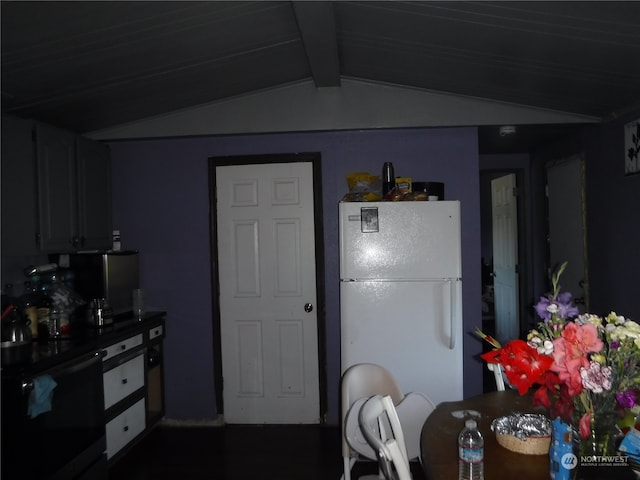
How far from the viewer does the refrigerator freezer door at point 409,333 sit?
300cm

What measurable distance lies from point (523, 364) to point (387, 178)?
A: 219 cm

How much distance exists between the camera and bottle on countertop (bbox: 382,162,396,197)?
3.35 m

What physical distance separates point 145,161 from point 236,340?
5.18 ft

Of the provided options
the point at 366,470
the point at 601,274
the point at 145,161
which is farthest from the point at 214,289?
the point at 601,274

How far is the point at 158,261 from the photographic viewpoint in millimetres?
3916

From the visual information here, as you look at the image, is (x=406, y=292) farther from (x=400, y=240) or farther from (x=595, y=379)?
(x=595, y=379)

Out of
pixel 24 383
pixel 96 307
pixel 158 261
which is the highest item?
pixel 158 261

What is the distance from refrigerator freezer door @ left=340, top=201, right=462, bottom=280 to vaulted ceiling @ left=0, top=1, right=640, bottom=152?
35.0 inches

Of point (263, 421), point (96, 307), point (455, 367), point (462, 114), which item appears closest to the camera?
point (455, 367)

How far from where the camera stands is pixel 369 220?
3033 mm

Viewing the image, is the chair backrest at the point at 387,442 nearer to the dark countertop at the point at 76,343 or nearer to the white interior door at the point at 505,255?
the dark countertop at the point at 76,343

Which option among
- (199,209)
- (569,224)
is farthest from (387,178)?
(569,224)

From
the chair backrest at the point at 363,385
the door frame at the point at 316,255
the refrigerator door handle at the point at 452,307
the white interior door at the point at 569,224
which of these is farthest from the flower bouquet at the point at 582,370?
the white interior door at the point at 569,224

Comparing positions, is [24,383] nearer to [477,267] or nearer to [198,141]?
[198,141]
